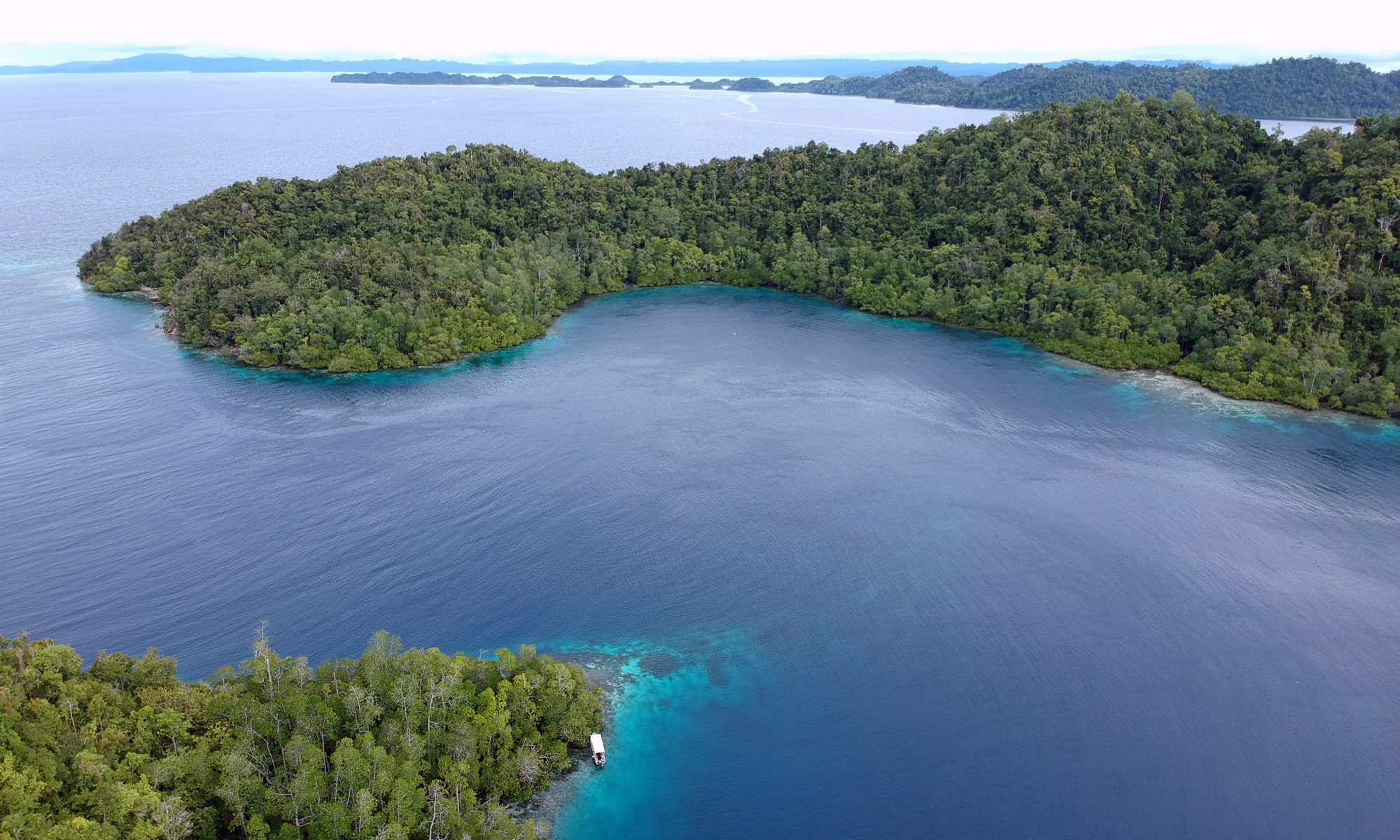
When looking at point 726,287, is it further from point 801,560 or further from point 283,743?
point 283,743

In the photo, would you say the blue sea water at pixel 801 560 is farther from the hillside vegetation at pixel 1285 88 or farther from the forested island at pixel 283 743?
the hillside vegetation at pixel 1285 88

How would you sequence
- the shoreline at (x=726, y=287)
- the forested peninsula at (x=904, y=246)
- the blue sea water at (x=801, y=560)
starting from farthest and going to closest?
the forested peninsula at (x=904, y=246), the shoreline at (x=726, y=287), the blue sea water at (x=801, y=560)

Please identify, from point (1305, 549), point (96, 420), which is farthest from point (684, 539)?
point (96, 420)

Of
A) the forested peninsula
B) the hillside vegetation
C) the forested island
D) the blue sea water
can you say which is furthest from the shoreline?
the hillside vegetation

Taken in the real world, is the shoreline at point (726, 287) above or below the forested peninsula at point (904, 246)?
below

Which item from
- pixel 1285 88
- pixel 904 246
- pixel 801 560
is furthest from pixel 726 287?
pixel 1285 88

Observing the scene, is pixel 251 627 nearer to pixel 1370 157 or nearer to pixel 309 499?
pixel 309 499

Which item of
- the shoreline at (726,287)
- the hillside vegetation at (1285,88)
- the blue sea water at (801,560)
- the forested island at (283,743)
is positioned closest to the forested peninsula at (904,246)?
the shoreline at (726,287)

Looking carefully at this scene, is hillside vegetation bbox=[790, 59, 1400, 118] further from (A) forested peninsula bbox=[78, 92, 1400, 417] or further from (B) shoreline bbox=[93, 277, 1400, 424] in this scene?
(B) shoreline bbox=[93, 277, 1400, 424]
